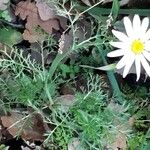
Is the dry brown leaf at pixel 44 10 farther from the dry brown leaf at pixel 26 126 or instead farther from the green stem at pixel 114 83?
the dry brown leaf at pixel 26 126

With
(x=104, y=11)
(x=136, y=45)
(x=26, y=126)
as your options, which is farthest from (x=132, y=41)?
(x=26, y=126)

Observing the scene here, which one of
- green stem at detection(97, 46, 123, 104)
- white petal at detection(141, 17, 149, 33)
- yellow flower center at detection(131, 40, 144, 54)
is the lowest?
green stem at detection(97, 46, 123, 104)

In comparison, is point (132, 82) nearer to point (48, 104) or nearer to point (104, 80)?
point (104, 80)

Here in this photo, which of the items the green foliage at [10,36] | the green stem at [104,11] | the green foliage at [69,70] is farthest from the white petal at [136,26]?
the green foliage at [10,36]

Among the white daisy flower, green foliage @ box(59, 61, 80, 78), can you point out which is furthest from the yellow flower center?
green foliage @ box(59, 61, 80, 78)

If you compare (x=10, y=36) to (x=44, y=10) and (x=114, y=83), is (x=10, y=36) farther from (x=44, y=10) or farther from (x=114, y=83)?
(x=114, y=83)

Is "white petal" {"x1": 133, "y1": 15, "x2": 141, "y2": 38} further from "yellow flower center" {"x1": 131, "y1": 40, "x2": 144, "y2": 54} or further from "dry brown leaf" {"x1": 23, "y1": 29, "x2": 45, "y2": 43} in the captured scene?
"dry brown leaf" {"x1": 23, "y1": 29, "x2": 45, "y2": 43}

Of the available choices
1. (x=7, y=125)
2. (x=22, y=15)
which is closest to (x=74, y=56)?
(x=22, y=15)
